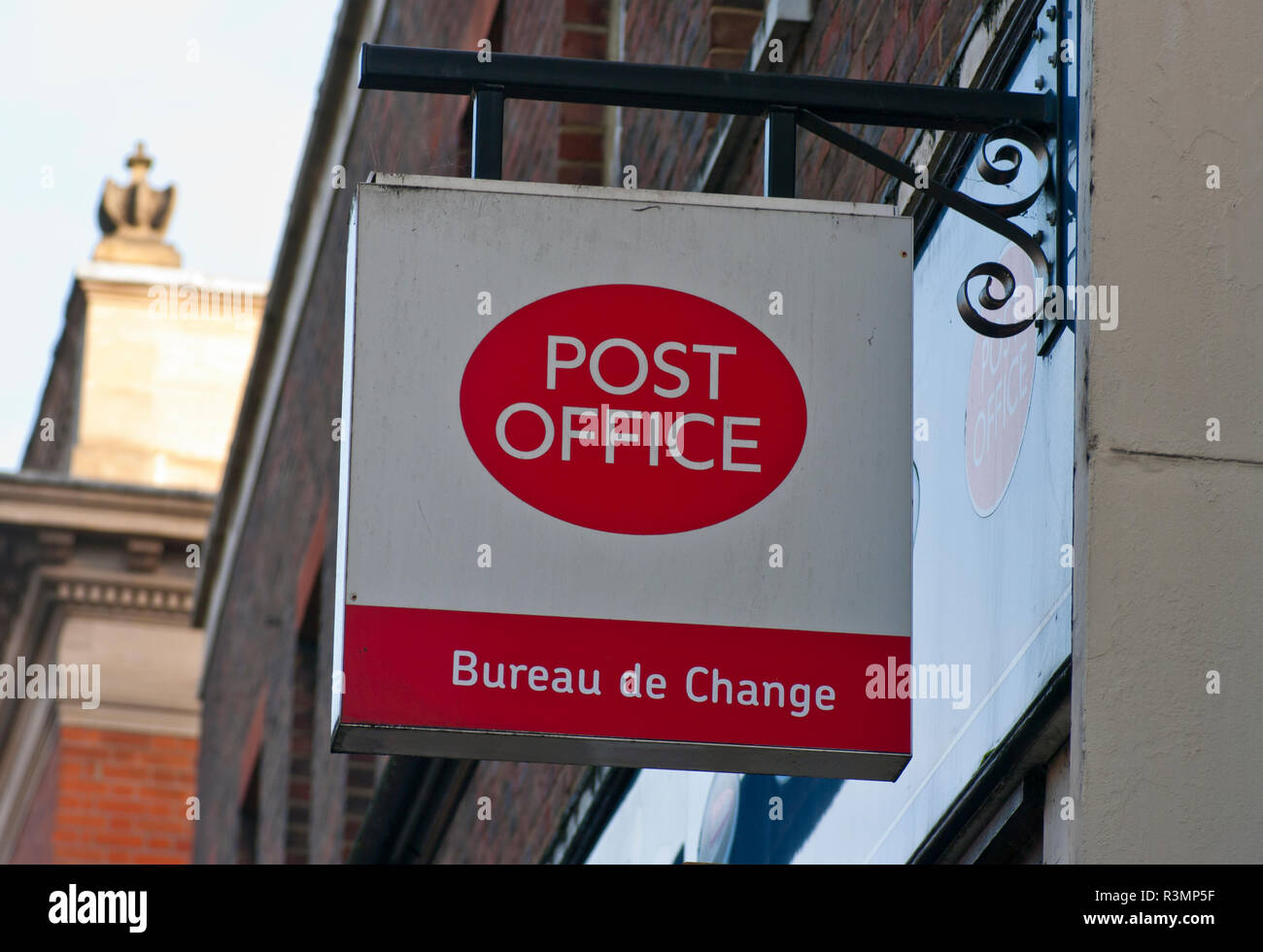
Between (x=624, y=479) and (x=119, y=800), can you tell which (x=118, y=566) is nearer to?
(x=119, y=800)

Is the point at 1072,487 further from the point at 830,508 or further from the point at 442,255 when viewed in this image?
the point at 442,255

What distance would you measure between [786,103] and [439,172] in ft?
16.3

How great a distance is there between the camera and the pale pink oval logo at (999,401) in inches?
180

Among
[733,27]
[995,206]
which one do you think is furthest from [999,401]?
[733,27]

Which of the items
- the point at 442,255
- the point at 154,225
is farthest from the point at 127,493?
the point at 442,255

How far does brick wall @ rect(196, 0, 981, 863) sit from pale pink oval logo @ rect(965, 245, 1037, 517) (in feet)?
2.33

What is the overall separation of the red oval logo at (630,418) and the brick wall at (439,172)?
129 centimetres

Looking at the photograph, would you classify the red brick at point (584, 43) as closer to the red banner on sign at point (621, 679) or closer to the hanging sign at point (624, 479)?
the hanging sign at point (624, 479)

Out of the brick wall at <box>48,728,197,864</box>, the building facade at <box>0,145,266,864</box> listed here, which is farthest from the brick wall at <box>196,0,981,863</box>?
the building facade at <box>0,145,266,864</box>

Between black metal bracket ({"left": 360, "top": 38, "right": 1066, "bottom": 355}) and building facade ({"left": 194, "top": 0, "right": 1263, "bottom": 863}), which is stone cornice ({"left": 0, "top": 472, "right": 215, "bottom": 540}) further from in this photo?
black metal bracket ({"left": 360, "top": 38, "right": 1066, "bottom": 355})

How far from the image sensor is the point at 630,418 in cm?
418

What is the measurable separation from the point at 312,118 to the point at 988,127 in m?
10.2

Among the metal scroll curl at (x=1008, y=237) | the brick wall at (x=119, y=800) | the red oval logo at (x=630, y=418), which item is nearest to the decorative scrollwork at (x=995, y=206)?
the metal scroll curl at (x=1008, y=237)
